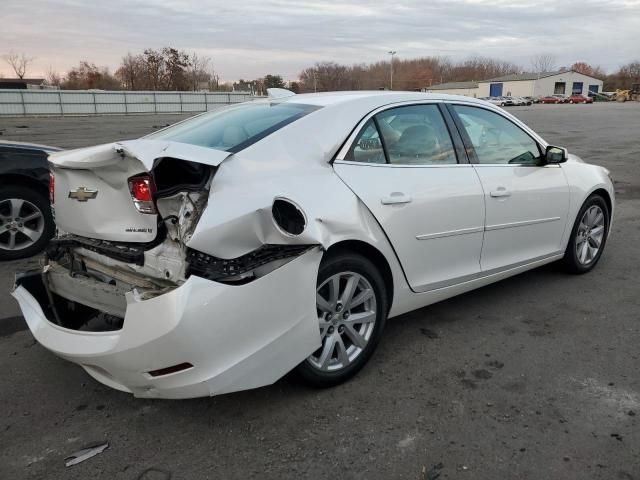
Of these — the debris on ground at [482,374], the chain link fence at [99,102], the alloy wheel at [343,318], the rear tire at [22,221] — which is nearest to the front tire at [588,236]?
the debris on ground at [482,374]

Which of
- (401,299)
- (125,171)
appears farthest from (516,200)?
(125,171)

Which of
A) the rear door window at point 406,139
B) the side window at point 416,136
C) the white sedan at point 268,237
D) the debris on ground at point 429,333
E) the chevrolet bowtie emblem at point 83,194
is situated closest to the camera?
the white sedan at point 268,237

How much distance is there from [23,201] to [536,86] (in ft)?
366

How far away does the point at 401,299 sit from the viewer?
11.1 ft

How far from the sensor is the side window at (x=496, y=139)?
12.7 feet

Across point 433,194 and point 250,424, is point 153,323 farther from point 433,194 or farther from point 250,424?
point 433,194

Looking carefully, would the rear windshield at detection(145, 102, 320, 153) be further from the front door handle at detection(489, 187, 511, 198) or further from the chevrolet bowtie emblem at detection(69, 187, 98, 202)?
the front door handle at detection(489, 187, 511, 198)

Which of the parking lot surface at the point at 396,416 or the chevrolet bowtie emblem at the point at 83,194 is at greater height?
the chevrolet bowtie emblem at the point at 83,194

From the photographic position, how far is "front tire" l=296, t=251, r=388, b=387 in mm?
2893

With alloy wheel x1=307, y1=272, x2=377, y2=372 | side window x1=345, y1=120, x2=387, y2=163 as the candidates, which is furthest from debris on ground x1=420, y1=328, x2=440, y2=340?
side window x1=345, y1=120, x2=387, y2=163

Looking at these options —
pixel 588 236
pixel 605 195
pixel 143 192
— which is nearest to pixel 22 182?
pixel 143 192

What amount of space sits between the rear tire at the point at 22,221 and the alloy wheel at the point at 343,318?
3959 millimetres

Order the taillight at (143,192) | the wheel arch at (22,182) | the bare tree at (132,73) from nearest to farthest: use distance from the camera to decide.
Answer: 1. the taillight at (143,192)
2. the wheel arch at (22,182)
3. the bare tree at (132,73)

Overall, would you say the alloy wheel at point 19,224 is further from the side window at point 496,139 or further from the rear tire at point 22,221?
the side window at point 496,139
